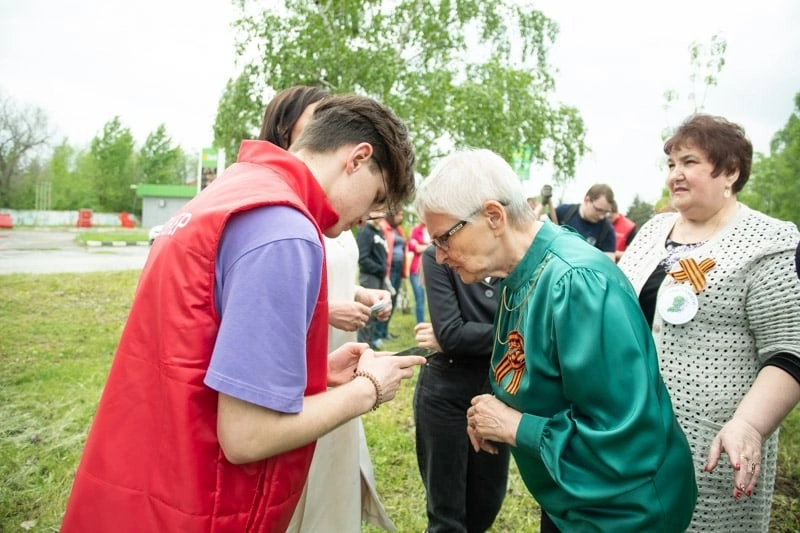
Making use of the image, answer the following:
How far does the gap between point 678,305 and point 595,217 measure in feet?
13.9

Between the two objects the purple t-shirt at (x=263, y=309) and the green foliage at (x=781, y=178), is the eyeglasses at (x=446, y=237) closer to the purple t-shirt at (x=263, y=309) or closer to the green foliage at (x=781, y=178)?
the purple t-shirt at (x=263, y=309)

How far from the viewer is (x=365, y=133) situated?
5.37ft

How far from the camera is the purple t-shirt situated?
119 centimetres

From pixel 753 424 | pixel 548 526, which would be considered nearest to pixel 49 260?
pixel 548 526

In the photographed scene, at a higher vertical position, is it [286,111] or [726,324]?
[286,111]

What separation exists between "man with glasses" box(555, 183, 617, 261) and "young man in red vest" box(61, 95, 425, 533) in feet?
16.8

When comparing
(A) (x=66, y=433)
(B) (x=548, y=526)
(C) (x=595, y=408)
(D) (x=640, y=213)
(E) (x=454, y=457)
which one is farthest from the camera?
(D) (x=640, y=213)

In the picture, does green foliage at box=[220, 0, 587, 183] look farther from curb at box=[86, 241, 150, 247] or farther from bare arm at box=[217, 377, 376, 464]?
curb at box=[86, 241, 150, 247]

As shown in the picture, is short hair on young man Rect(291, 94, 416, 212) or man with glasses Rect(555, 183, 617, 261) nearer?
short hair on young man Rect(291, 94, 416, 212)

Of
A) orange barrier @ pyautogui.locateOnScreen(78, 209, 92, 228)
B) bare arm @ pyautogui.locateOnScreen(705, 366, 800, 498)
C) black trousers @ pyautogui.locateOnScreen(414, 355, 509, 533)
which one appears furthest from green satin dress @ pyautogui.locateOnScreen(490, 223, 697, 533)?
orange barrier @ pyautogui.locateOnScreen(78, 209, 92, 228)

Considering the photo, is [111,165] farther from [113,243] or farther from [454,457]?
[454,457]

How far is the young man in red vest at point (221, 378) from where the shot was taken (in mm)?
1207

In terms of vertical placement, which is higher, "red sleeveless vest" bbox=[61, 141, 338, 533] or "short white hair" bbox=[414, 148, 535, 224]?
"short white hair" bbox=[414, 148, 535, 224]

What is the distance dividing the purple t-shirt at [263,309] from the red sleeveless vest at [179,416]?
0.04m
